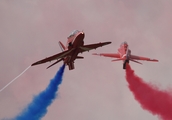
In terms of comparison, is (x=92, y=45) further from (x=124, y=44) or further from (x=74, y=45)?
(x=124, y=44)

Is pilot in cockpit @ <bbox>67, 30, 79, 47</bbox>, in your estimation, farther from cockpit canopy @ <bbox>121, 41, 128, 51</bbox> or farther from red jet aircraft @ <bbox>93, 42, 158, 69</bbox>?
cockpit canopy @ <bbox>121, 41, 128, 51</bbox>

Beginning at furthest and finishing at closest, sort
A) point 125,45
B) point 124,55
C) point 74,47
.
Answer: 1. point 125,45
2. point 124,55
3. point 74,47

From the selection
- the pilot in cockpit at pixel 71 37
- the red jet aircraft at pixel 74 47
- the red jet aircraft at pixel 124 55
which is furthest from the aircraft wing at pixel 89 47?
the red jet aircraft at pixel 124 55

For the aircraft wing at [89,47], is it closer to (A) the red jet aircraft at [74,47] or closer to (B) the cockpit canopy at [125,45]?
(A) the red jet aircraft at [74,47]

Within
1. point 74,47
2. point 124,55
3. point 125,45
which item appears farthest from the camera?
point 125,45

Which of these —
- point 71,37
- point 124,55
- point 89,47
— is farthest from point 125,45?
point 71,37

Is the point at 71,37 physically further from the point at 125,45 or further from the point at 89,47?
the point at 125,45

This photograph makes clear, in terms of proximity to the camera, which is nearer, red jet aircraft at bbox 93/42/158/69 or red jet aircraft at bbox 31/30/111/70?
red jet aircraft at bbox 31/30/111/70

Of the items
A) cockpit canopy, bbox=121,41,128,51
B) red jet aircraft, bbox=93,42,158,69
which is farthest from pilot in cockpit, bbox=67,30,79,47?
cockpit canopy, bbox=121,41,128,51

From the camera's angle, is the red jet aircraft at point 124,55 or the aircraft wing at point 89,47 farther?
the red jet aircraft at point 124,55

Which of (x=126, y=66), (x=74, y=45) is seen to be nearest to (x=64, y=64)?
(x=74, y=45)

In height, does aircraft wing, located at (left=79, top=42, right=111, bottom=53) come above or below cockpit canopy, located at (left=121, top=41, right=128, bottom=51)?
below

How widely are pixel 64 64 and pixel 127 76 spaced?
1657 centimetres

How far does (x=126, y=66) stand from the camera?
97062 millimetres
